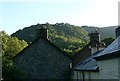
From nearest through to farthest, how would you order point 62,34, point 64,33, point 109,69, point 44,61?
1. point 109,69
2. point 44,61
3. point 62,34
4. point 64,33

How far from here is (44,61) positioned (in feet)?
135

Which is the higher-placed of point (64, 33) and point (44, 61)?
point (64, 33)

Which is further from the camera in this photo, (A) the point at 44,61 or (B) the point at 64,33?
(B) the point at 64,33

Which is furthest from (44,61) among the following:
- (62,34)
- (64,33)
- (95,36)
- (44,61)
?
(64,33)

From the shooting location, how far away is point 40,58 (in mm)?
41156

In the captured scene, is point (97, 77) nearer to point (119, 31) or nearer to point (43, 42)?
point (119, 31)

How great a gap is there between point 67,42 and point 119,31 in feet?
315

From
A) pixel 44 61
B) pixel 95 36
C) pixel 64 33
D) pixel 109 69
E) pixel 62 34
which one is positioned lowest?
pixel 109 69

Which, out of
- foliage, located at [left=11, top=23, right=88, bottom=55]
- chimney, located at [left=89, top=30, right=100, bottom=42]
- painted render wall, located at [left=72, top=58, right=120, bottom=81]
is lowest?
painted render wall, located at [left=72, top=58, right=120, bottom=81]

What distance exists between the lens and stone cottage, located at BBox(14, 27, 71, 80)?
1604 inches

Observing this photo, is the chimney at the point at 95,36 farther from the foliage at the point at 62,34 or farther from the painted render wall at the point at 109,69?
the foliage at the point at 62,34

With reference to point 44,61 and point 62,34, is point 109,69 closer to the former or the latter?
point 44,61

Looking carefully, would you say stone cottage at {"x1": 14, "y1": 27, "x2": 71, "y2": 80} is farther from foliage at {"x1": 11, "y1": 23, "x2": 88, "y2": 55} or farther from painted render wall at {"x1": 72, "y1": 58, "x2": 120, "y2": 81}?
foliage at {"x1": 11, "y1": 23, "x2": 88, "y2": 55}

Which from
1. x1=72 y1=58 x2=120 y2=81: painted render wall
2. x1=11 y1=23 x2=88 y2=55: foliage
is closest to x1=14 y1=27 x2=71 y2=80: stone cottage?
x1=72 y1=58 x2=120 y2=81: painted render wall
